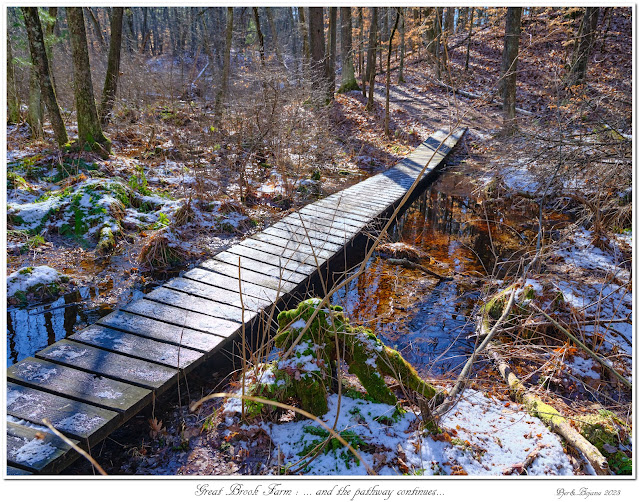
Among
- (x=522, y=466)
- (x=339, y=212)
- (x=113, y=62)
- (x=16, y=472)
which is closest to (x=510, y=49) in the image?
(x=339, y=212)

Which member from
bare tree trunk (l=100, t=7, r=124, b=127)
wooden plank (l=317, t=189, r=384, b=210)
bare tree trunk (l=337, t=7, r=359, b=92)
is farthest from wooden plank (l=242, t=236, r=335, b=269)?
bare tree trunk (l=337, t=7, r=359, b=92)

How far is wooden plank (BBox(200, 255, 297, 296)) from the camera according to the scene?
4438 millimetres

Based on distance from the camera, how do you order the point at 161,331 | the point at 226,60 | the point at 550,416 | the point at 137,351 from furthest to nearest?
the point at 226,60
the point at 161,331
the point at 137,351
the point at 550,416

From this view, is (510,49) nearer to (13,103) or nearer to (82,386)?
(82,386)

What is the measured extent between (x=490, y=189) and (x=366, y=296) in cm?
492

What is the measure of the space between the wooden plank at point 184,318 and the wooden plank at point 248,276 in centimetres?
67

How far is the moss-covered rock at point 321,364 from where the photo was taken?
283 centimetres

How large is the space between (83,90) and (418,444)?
8084 mm

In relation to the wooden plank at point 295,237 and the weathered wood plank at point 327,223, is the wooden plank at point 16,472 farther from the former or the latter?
the weathered wood plank at point 327,223

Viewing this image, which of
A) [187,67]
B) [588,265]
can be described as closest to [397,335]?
[588,265]

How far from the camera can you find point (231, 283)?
176 inches

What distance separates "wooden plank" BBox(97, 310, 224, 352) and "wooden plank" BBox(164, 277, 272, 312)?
55 centimetres

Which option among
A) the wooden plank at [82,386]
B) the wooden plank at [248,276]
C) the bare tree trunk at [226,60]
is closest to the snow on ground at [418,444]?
the wooden plank at [82,386]

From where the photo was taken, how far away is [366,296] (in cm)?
532
